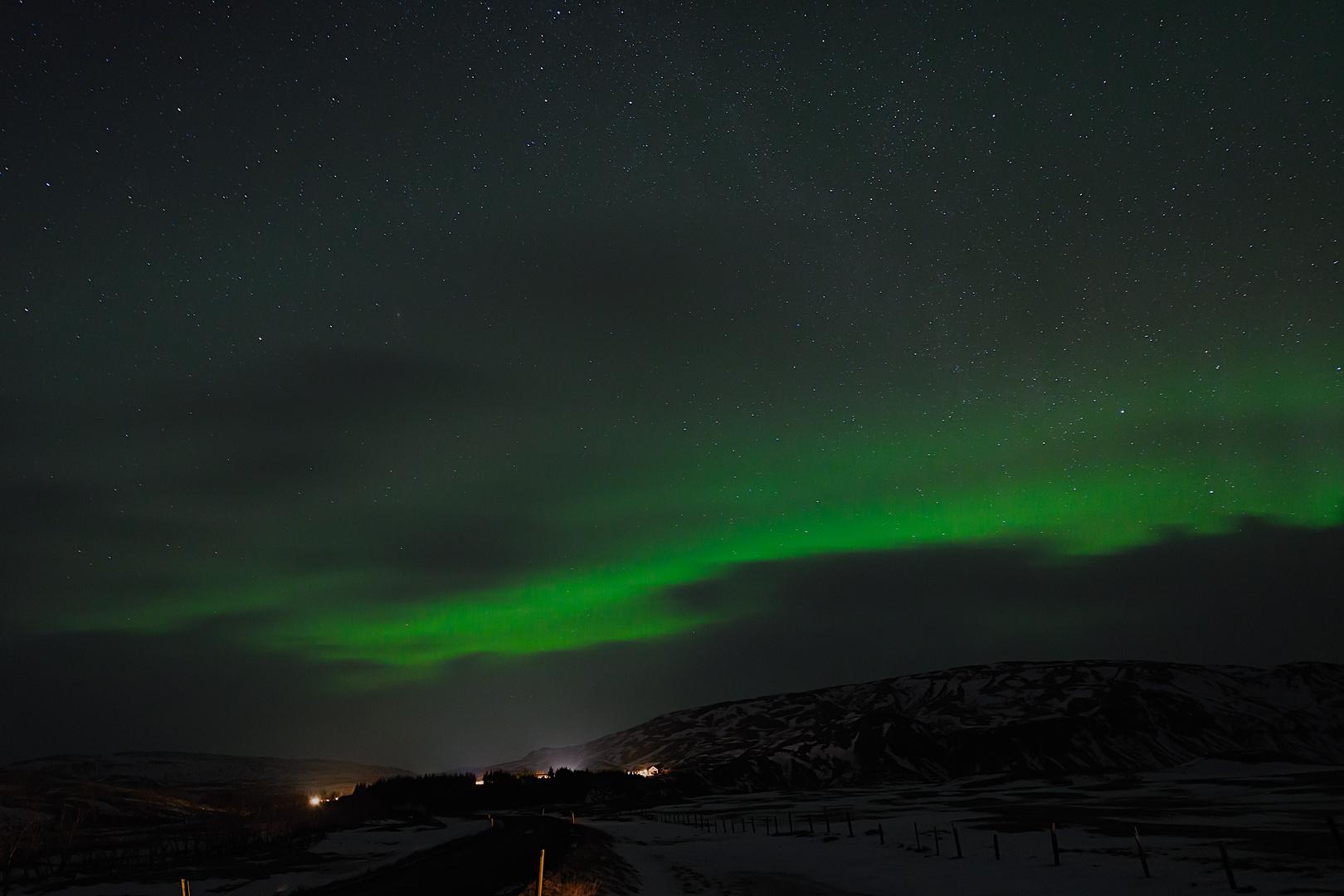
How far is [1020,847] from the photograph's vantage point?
138ft

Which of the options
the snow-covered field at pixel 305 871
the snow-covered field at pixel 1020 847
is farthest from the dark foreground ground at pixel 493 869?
the snow-covered field at pixel 1020 847

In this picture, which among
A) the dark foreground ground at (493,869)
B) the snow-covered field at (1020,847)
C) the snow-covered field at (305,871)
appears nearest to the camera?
the dark foreground ground at (493,869)

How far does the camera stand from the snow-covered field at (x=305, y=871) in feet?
105

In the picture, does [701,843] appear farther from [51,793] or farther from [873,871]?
[51,793]

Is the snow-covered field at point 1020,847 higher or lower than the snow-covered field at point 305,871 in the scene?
lower

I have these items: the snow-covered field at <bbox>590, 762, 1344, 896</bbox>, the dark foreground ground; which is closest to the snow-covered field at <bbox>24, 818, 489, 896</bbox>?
the dark foreground ground

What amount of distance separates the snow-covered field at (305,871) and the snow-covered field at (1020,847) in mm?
13016

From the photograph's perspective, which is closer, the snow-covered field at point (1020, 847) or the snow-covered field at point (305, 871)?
the snow-covered field at point (1020, 847)

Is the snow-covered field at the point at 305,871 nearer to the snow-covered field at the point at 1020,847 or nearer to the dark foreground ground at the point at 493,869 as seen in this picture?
the dark foreground ground at the point at 493,869

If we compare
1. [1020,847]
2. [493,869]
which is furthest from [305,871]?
[1020,847]

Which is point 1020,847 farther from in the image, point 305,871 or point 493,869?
point 305,871

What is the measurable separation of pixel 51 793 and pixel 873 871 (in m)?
141

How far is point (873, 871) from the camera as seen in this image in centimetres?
3700

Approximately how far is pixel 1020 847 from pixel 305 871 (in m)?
35.5
